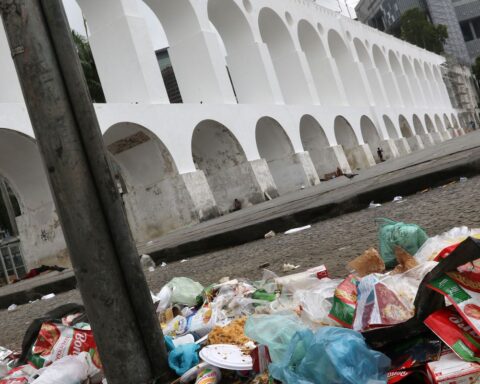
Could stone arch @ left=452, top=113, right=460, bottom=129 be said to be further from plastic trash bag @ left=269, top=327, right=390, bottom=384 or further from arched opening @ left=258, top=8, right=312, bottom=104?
plastic trash bag @ left=269, top=327, right=390, bottom=384

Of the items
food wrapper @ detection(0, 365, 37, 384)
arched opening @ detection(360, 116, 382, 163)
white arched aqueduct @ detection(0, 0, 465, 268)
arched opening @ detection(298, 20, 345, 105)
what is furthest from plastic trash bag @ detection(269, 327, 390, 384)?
arched opening @ detection(360, 116, 382, 163)

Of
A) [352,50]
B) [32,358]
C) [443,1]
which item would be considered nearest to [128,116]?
[32,358]

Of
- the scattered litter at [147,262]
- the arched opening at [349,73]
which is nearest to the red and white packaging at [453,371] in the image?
the scattered litter at [147,262]

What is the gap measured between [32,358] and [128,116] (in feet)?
28.9

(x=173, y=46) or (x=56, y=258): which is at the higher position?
(x=173, y=46)

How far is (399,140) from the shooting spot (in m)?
24.9

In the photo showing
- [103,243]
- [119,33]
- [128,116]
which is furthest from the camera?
[119,33]

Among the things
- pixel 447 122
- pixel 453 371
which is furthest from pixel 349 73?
pixel 453 371

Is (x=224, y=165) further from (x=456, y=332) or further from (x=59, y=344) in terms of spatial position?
(x=456, y=332)

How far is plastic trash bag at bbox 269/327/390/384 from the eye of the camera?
1.17 m

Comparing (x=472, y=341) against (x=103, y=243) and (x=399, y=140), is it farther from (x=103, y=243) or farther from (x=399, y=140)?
(x=399, y=140)

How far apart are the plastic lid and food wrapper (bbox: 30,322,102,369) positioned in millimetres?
520

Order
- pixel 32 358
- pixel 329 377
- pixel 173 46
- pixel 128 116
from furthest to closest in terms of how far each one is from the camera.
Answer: pixel 173 46, pixel 128 116, pixel 32 358, pixel 329 377

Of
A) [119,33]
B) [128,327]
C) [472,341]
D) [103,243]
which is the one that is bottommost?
[472,341]
